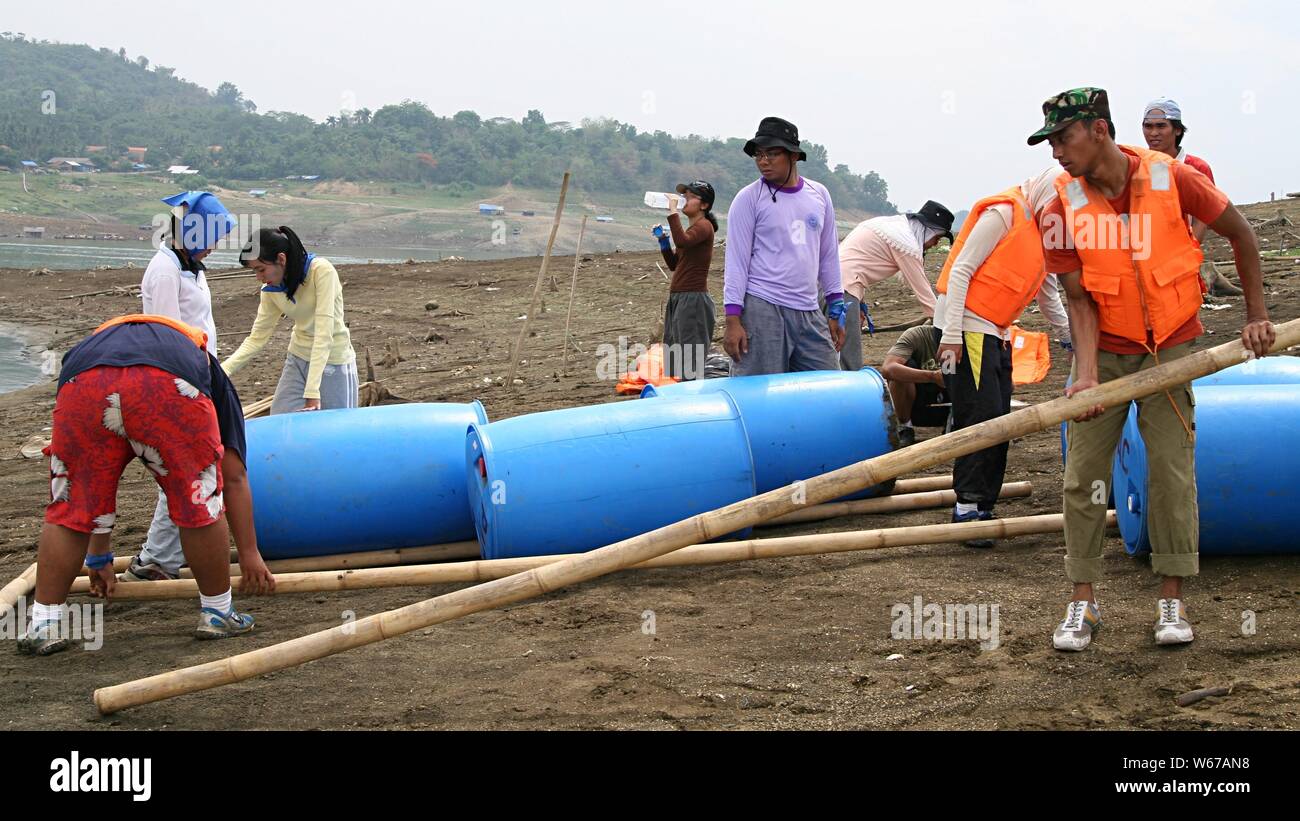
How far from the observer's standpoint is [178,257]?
18.5 ft

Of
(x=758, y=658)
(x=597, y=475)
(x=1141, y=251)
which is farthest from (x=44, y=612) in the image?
(x=1141, y=251)

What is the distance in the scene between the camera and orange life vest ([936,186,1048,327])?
5.93m

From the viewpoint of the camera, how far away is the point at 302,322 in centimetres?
689

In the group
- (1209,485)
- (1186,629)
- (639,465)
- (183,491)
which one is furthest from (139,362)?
(1209,485)

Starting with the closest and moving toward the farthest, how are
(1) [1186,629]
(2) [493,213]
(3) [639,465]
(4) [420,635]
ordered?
(1) [1186,629]
(4) [420,635]
(3) [639,465]
(2) [493,213]

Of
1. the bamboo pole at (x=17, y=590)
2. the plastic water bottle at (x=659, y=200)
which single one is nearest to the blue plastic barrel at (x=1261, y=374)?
the plastic water bottle at (x=659, y=200)

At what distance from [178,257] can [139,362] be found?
104cm

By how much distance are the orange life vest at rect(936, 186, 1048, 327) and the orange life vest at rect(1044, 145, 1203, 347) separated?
1.54 m

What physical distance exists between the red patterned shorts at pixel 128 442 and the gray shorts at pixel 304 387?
210 cm

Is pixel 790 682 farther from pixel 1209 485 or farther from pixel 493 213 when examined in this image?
pixel 493 213

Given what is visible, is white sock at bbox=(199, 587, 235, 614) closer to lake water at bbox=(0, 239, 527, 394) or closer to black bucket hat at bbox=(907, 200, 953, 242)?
black bucket hat at bbox=(907, 200, 953, 242)

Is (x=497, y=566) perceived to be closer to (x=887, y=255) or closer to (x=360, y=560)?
(x=360, y=560)

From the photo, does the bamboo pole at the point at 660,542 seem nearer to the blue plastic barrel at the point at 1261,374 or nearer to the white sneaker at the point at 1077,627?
the white sneaker at the point at 1077,627

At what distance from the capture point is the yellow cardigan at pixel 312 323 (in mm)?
6730
